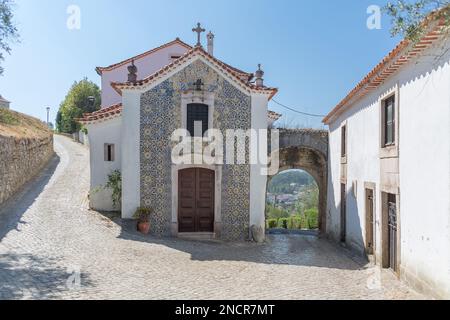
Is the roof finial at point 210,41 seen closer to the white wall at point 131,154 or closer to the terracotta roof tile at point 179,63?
the terracotta roof tile at point 179,63

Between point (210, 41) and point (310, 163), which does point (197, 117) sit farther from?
point (310, 163)

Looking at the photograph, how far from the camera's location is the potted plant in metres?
12.9

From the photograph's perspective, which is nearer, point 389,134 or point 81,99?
point 389,134

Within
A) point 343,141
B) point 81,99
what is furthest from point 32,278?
point 81,99

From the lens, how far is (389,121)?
10250 mm

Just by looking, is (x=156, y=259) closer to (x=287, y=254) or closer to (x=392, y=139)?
(x=287, y=254)

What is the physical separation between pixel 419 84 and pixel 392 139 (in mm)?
2186

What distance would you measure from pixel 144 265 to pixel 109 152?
7049mm

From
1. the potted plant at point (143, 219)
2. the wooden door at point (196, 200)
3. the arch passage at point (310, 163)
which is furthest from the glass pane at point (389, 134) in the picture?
the potted plant at point (143, 219)

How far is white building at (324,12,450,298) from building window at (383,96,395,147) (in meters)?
0.03

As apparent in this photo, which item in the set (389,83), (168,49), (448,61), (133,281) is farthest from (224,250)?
(168,49)

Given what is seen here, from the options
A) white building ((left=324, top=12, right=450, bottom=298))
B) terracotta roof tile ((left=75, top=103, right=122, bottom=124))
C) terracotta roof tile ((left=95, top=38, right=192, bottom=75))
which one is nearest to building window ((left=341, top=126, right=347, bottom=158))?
white building ((left=324, top=12, right=450, bottom=298))

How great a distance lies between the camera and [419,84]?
805 cm

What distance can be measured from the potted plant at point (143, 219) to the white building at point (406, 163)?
271 inches
